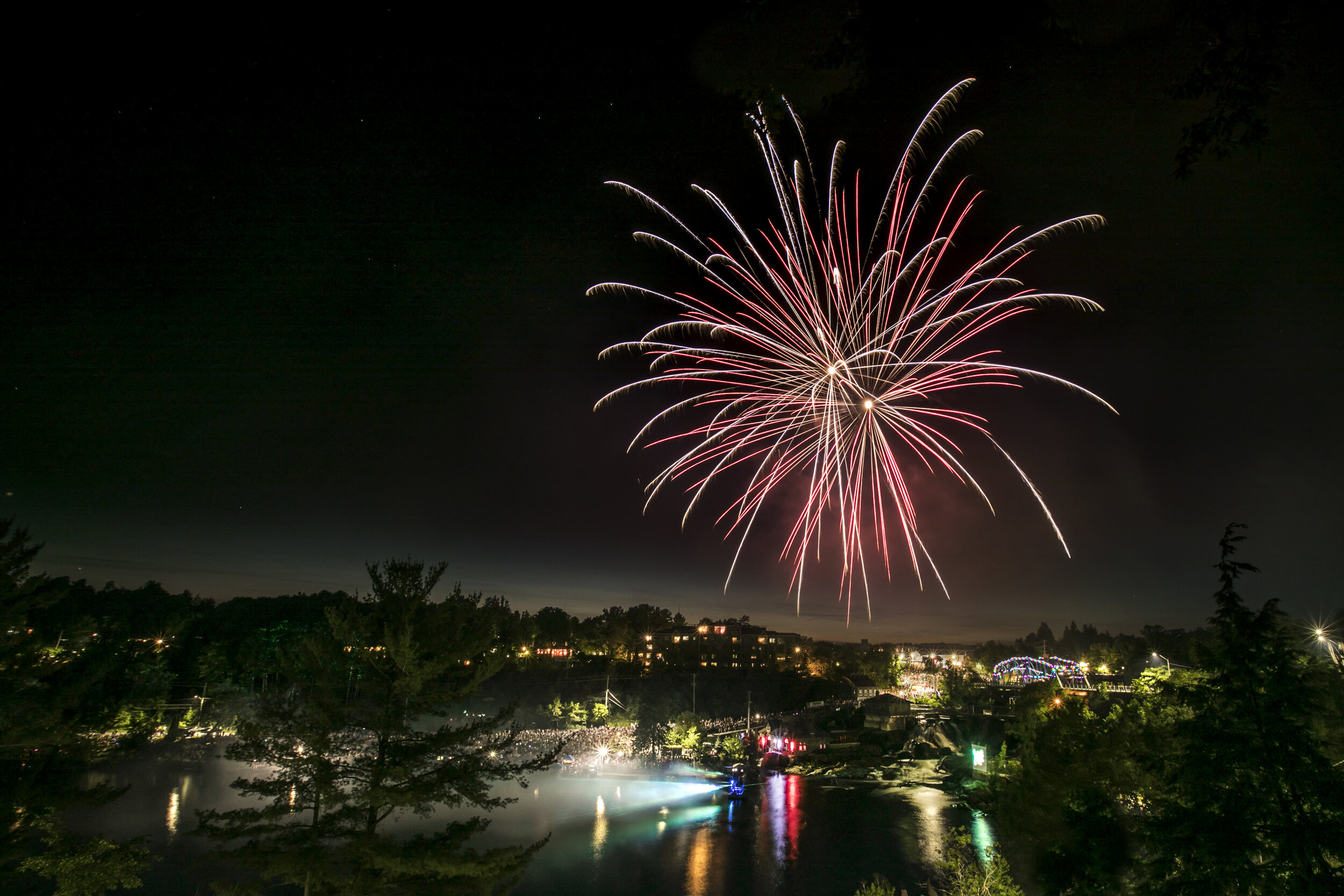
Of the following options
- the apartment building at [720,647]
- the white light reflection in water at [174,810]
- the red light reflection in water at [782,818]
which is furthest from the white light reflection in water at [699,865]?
the apartment building at [720,647]

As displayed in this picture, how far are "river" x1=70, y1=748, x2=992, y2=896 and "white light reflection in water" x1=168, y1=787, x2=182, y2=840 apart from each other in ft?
0.32

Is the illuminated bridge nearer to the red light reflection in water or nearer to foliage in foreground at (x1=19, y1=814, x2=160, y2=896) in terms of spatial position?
the red light reflection in water

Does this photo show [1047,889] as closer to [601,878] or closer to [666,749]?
[601,878]

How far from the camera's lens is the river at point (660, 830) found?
26953 millimetres

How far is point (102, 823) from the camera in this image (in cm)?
3203

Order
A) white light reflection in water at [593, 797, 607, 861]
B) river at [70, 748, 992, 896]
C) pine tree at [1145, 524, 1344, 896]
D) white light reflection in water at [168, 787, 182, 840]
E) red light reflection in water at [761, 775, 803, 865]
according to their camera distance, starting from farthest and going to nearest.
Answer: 1. red light reflection in water at [761, 775, 803, 865]
2. white light reflection in water at [168, 787, 182, 840]
3. white light reflection in water at [593, 797, 607, 861]
4. river at [70, 748, 992, 896]
5. pine tree at [1145, 524, 1344, 896]

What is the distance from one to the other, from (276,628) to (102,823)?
5067 cm

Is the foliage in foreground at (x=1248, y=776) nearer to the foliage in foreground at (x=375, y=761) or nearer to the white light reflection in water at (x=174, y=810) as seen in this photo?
the foliage in foreground at (x=375, y=761)

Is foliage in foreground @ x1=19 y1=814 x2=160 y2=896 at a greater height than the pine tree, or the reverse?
the pine tree

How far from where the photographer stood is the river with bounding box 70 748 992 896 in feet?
88.4

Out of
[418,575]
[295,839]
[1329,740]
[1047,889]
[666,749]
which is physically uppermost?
[418,575]

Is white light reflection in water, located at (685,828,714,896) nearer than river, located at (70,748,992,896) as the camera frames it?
Yes

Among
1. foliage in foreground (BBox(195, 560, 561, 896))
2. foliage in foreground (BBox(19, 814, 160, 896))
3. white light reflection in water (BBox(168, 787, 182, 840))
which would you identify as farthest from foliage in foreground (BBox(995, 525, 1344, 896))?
white light reflection in water (BBox(168, 787, 182, 840))

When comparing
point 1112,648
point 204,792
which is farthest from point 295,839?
point 1112,648
